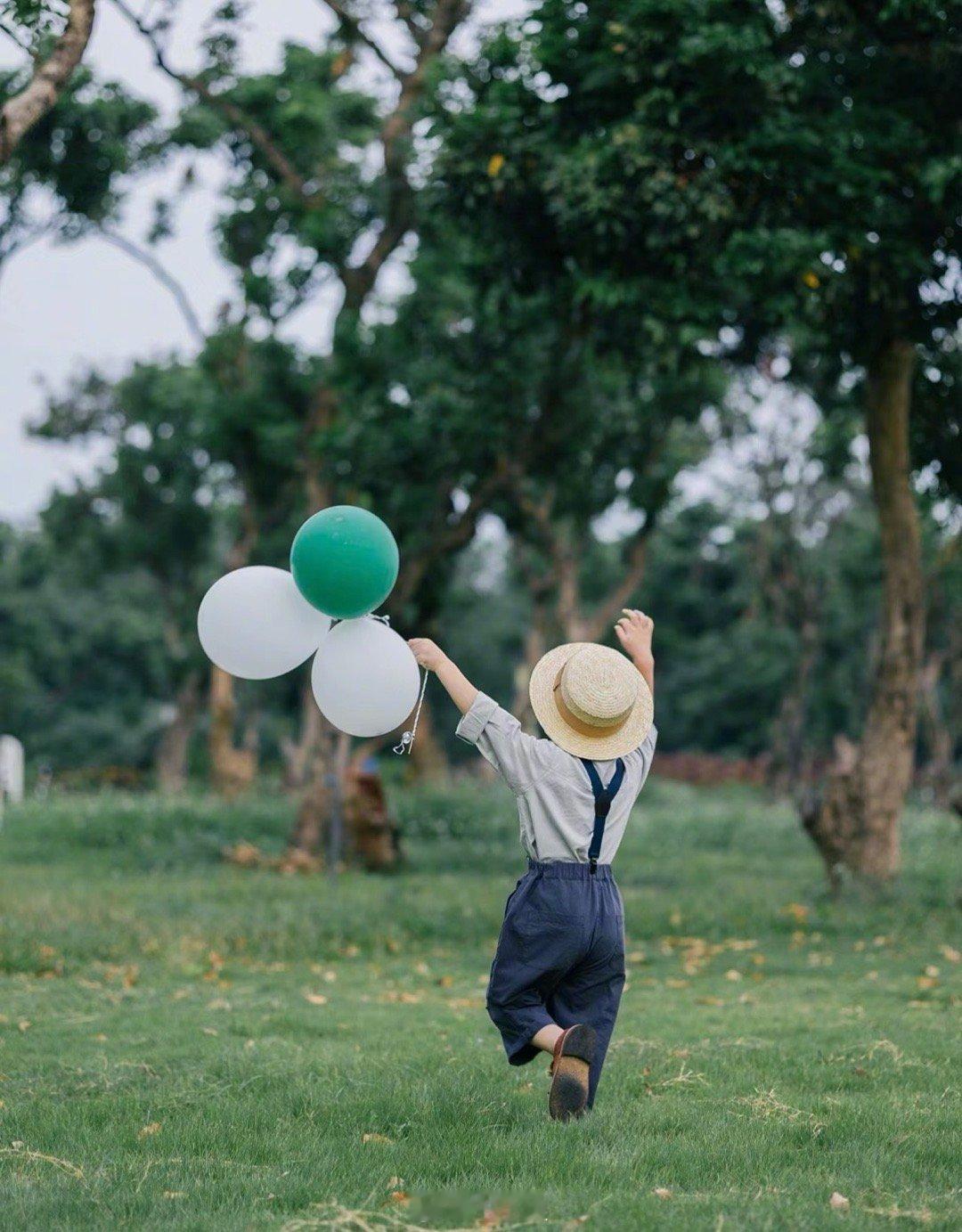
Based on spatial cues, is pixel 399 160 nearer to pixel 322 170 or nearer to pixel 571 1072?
pixel 322 170

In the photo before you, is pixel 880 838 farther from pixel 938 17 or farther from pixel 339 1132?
pixel 339 1132

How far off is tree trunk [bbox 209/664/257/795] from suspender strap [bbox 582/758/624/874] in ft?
59.7

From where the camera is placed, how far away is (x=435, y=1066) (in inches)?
245

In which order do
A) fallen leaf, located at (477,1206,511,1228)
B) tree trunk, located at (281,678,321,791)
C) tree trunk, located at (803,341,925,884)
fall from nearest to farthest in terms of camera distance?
fallen leaf, located at (477,1206,511,1228) → tree trunk, located at (803,341,925,884) → tree trunk, located at (281,678,321,791)

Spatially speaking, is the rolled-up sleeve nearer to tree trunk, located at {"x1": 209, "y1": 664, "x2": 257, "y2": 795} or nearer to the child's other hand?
the child's other hand

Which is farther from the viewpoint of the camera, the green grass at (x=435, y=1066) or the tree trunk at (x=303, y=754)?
the tree trunk at (x=303, y=754)

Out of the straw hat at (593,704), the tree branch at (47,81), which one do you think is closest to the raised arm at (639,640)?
the straw hat at (593,704)

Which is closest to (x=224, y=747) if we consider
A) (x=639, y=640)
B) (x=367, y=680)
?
(x=367, y=680)

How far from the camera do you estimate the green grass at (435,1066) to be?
4301mm

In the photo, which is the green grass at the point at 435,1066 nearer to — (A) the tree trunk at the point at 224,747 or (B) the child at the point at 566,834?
(B) the child at the point at 566,834

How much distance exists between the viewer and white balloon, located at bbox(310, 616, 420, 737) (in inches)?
208

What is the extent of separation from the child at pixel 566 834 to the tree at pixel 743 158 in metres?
6.22

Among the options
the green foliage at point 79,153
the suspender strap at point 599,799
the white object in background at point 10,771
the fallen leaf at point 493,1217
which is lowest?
the white object in background at point 10,771

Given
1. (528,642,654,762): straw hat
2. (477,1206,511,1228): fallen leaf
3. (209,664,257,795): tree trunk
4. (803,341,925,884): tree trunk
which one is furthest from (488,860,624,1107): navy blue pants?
(209,664,257,795): tree trunk
